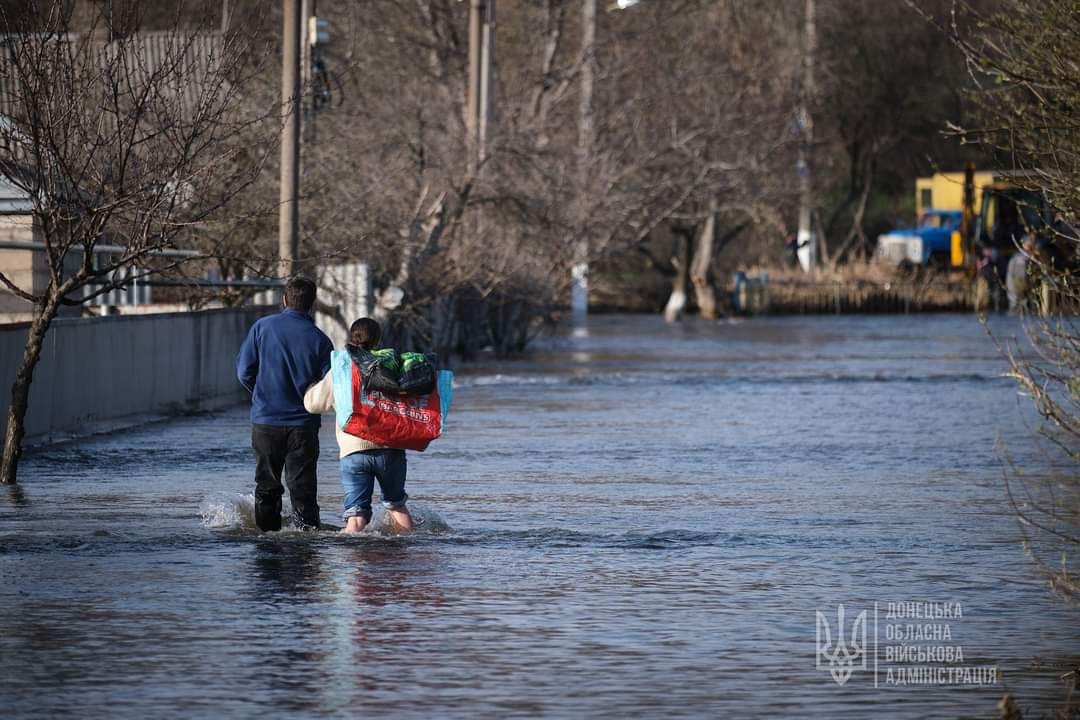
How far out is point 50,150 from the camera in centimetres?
1523

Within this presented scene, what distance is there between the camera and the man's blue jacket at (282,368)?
12672mm

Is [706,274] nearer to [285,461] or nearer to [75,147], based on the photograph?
[75,147]

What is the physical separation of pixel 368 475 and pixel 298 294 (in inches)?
42.3

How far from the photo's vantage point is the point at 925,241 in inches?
2504

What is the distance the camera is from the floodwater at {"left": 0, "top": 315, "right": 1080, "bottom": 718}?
28.0ft

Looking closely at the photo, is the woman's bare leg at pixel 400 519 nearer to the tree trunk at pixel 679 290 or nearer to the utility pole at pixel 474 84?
the utility pole at pixel 474 84

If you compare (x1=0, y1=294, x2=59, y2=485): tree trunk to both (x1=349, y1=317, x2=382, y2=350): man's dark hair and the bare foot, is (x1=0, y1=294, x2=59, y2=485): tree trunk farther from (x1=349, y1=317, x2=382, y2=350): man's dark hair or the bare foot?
the bare foot

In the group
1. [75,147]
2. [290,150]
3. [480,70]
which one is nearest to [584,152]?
[480,70]

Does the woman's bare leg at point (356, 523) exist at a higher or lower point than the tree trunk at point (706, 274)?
lower

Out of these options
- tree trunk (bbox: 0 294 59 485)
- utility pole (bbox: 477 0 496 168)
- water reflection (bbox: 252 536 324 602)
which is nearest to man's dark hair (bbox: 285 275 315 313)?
water reflection (bbox: 252 536 324 602)

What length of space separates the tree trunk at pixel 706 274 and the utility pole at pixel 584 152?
2.74 m

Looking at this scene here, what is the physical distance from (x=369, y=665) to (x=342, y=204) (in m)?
20.7

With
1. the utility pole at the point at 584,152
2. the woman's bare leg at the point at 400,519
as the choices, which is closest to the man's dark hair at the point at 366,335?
the woman's bare leg at the point at 400,519

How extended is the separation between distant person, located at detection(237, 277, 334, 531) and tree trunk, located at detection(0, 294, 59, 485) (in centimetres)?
349
